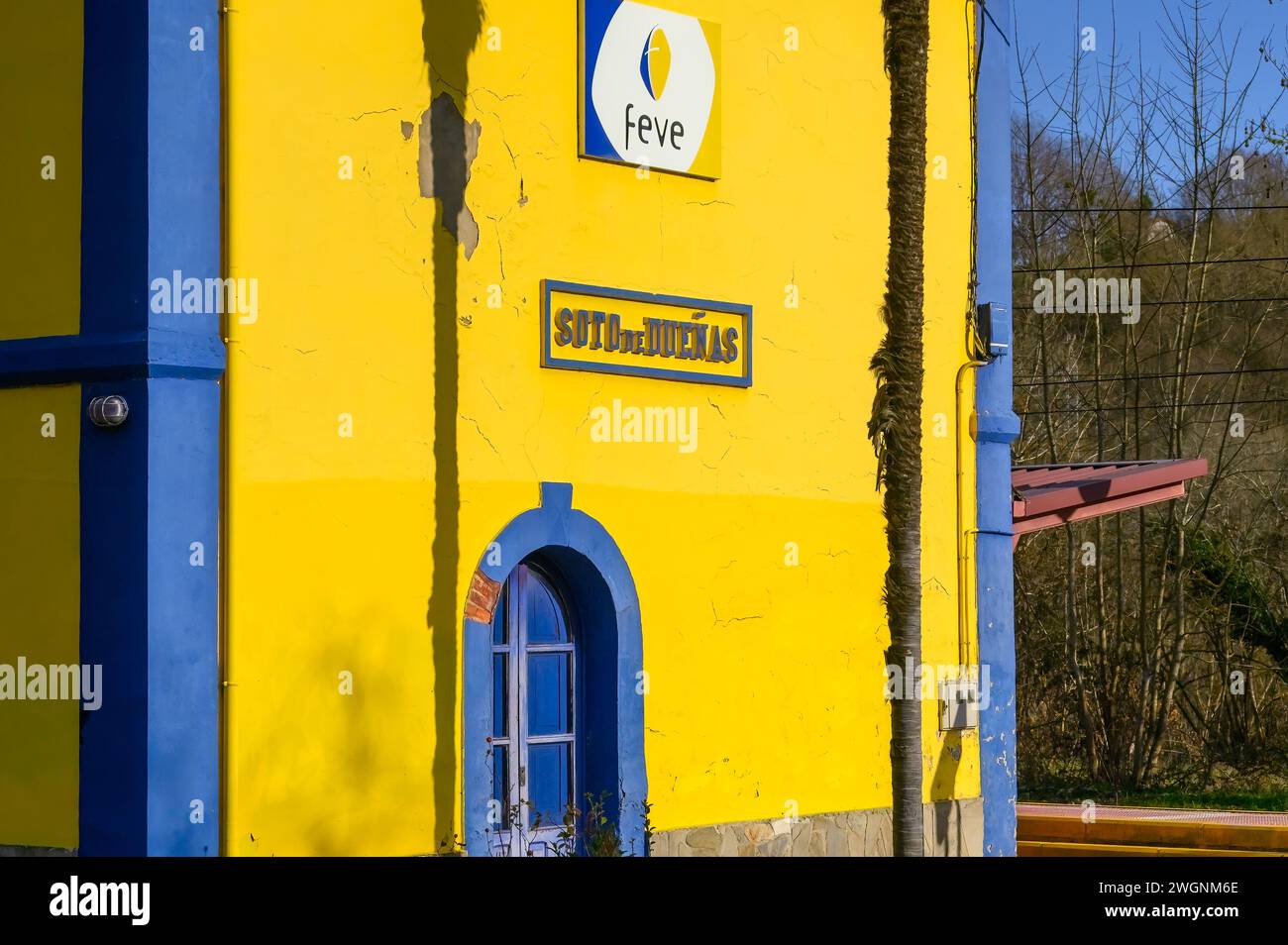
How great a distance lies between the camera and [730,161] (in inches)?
496

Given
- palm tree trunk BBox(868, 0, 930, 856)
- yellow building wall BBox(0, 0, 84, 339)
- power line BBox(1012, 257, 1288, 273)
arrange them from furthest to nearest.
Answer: power line BBox(1012, 257, 1288, 273) → palm tree trunk BBox(868, 0, 930, 856) → yellow building wall BBox(0, 0, 84, 339)

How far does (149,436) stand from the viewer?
30.5 ft

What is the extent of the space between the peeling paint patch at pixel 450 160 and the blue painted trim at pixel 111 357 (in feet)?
6.00

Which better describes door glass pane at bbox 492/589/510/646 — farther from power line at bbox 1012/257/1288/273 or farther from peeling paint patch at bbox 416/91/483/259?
power line at bbox 1012/257/1288/273

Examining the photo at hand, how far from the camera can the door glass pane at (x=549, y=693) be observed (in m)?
11.5

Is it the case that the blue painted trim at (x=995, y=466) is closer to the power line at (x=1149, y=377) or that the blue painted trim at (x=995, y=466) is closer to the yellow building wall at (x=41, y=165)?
the yellow building wall at (x=41, y=165)

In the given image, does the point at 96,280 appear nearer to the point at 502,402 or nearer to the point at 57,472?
the point at 57,472

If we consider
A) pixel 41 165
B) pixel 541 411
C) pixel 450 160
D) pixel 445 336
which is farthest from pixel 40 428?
pixel 541 411

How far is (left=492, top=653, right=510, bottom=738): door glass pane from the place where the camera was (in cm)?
1112

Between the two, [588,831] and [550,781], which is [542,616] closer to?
[550,781]

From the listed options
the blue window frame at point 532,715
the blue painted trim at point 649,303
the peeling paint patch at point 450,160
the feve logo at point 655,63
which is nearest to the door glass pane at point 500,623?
the blue window frame at point 532,715

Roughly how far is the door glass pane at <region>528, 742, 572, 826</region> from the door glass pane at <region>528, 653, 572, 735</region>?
0.12m

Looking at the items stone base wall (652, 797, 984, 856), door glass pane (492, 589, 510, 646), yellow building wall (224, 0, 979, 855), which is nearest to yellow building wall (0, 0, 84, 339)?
yellow building wall (224, 0, 979, 855)
